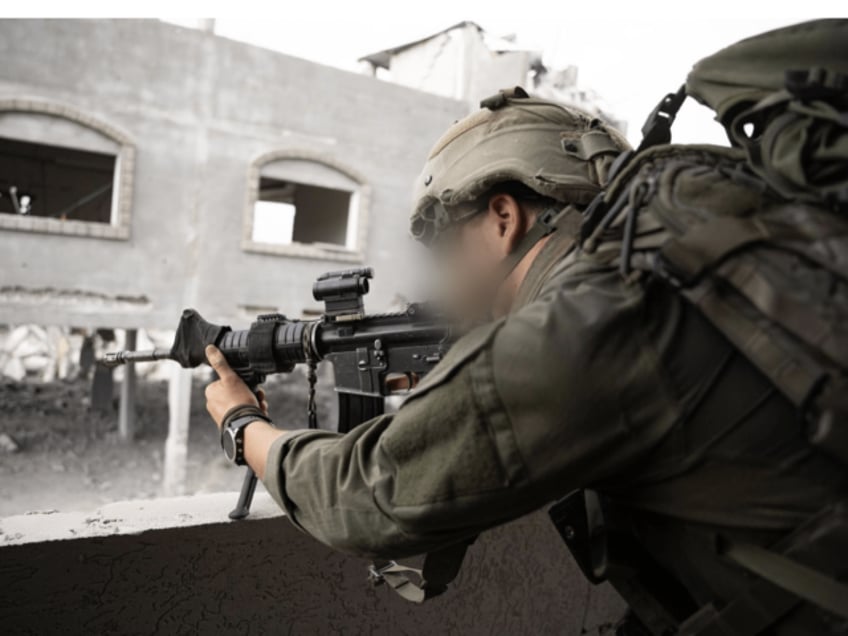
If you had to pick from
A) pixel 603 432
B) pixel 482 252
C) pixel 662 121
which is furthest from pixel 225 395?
pixel 662 121

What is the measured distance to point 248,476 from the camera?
182 cm

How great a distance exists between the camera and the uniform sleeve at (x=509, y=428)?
0.93 m

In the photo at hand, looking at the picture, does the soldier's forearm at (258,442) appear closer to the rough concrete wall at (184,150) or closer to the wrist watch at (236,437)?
the wrist watch at (236,437)

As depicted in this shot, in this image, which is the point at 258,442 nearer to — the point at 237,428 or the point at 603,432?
the point at 237,428

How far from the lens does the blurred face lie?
147 cm

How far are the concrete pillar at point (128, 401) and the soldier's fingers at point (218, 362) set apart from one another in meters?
10.5

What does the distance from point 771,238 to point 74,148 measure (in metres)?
10.3

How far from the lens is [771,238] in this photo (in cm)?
85

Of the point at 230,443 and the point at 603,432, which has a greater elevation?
the point at 603,432

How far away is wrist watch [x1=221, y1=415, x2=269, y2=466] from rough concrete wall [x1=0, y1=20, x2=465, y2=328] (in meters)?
6.98

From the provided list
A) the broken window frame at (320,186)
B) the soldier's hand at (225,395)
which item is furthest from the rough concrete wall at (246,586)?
the broken window frame at (320,186)

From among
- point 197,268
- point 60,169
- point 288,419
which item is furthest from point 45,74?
point 288,419

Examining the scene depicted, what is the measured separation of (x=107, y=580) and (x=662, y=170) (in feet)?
5.06

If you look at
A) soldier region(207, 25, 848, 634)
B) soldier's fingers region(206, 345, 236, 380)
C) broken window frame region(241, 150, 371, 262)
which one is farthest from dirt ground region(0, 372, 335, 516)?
soldier region(207, 25, 848, 634)
